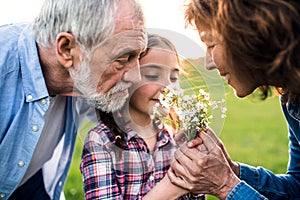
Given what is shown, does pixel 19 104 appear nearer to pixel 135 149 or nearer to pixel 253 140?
pixel 135 149

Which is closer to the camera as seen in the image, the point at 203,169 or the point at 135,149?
the point at 203,169

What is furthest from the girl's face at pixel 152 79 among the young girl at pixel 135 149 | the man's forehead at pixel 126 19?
the man's forehead at pixel 126 19

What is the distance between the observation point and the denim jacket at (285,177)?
3.16 metres

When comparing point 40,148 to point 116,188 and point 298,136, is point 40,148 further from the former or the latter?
point 298,136

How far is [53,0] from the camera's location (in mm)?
3090

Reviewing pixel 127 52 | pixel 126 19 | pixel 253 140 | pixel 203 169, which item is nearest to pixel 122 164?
pixel 203 169

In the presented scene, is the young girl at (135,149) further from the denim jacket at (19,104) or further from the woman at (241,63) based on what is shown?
the denim jacket at (19,104)

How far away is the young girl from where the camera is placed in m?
2.93

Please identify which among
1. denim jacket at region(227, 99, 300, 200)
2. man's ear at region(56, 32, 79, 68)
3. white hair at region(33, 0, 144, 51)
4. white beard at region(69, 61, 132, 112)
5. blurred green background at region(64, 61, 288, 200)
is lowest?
blurred green background at region(64, 61, 288, 200)

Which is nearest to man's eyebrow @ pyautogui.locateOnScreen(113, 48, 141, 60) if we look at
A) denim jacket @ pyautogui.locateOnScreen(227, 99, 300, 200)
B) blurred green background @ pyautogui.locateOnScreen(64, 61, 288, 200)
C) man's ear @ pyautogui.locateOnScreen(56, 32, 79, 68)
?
man's ear @ pyautogui.locateOnScreen(56, 32, 79, 68)

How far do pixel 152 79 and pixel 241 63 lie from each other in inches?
17.6

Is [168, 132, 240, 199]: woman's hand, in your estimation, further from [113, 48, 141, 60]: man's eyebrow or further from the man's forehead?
the man's forehead

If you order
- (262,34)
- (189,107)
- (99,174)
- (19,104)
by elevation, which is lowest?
(99,174)

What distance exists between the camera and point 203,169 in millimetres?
2855
